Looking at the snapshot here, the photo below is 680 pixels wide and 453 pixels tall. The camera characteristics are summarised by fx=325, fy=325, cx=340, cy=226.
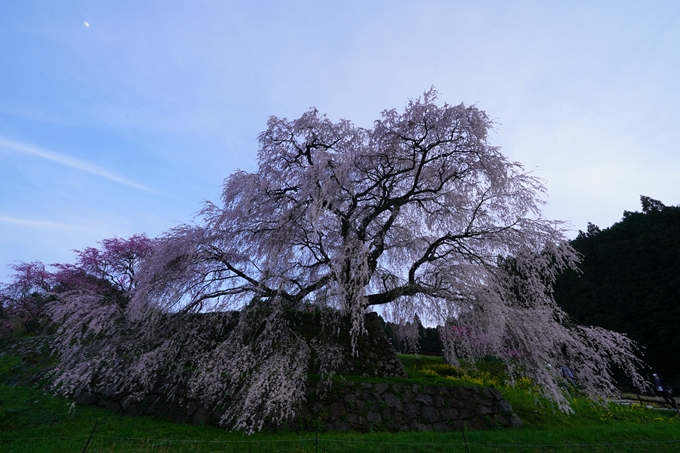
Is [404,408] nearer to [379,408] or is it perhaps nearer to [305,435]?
[379,408]

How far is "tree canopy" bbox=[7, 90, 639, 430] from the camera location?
7.45m

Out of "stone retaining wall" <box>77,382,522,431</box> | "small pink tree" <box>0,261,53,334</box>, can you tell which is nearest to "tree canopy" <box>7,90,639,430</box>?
"stone retaining wall" <box>77,382,522,431</box>

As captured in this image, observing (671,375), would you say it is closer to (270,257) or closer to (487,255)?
(487,255)

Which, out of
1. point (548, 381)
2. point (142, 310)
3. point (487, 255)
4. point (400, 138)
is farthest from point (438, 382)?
point (142, 310)

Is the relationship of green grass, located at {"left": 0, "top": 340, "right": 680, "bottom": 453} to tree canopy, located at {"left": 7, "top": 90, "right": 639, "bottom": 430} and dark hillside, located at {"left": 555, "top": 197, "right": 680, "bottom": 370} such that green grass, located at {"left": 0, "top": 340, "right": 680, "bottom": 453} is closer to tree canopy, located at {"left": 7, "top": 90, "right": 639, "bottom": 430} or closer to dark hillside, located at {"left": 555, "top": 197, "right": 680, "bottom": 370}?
tree canopy, located at {"left": 7, "top": 90, "right": 639, "bottom": 430}

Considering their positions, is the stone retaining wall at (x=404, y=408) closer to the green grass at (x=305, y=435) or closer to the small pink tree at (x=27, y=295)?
the green grass at (x=305, y=435)

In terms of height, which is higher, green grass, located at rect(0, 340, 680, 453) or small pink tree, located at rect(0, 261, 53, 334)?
small pink tree, located at rect(0, 261, 53, 334)

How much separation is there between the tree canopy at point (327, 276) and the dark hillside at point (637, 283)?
18.8 m

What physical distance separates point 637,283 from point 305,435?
26.8 m

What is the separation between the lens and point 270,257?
7.59 metres

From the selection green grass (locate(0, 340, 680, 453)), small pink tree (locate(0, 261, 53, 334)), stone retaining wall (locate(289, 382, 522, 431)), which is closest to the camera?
green grass (locate(0, 340, 680, 453))

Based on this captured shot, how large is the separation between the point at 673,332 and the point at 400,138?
79.3 ft

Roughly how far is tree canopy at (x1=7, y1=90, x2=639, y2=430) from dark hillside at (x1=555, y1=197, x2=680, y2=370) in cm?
1884

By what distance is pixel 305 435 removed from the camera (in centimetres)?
727
